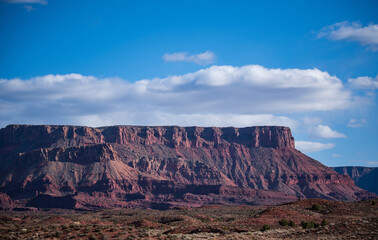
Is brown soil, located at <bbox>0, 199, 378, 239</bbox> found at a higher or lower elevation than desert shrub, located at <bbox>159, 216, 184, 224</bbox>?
higher

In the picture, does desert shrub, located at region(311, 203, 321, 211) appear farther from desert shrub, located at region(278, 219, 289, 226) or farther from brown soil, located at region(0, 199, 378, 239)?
desert shrub, located at region(278, 219, 289, 226)

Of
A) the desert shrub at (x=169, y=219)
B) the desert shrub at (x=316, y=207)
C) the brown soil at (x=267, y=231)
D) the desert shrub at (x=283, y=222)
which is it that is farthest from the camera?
the desert shrub at (x=169, y=219)

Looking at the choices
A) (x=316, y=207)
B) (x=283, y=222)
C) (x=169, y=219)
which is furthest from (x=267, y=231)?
(x=169, y=219)

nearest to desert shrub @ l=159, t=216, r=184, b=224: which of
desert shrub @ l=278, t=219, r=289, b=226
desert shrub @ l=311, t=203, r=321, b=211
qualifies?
desert shrub @ l=311, t=203, r=321, b=211

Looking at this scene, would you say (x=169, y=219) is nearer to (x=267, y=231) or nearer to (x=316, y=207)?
(x=316, y=207)

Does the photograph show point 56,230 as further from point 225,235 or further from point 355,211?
point 355,211

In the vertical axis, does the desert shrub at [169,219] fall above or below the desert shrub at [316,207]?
below

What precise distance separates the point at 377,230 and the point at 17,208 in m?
162

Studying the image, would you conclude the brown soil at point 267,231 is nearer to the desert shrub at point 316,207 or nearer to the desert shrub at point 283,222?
the desert shrub at point 316,207

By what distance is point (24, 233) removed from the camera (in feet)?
169

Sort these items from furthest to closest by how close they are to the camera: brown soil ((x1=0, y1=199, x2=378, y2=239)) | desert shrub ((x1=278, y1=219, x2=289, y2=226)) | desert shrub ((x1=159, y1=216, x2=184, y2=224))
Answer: desert shrub ((x1=159, y1=216, x2=184, y2=224)) < desert shrub ((x1=278, y1=219, x2=289, y2=226)) < brown soil ((x1=0, y1=199, x2=378, y2=239))

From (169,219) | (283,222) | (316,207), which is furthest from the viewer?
(169,219)

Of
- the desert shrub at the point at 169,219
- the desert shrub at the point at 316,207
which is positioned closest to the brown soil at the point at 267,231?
the desert shrub at the point at 316,207

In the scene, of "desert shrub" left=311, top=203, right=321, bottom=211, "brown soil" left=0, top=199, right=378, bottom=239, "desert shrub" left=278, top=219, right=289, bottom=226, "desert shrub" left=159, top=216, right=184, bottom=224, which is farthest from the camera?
"desert shrub" left=159, top=216, right=184, bottom=224
